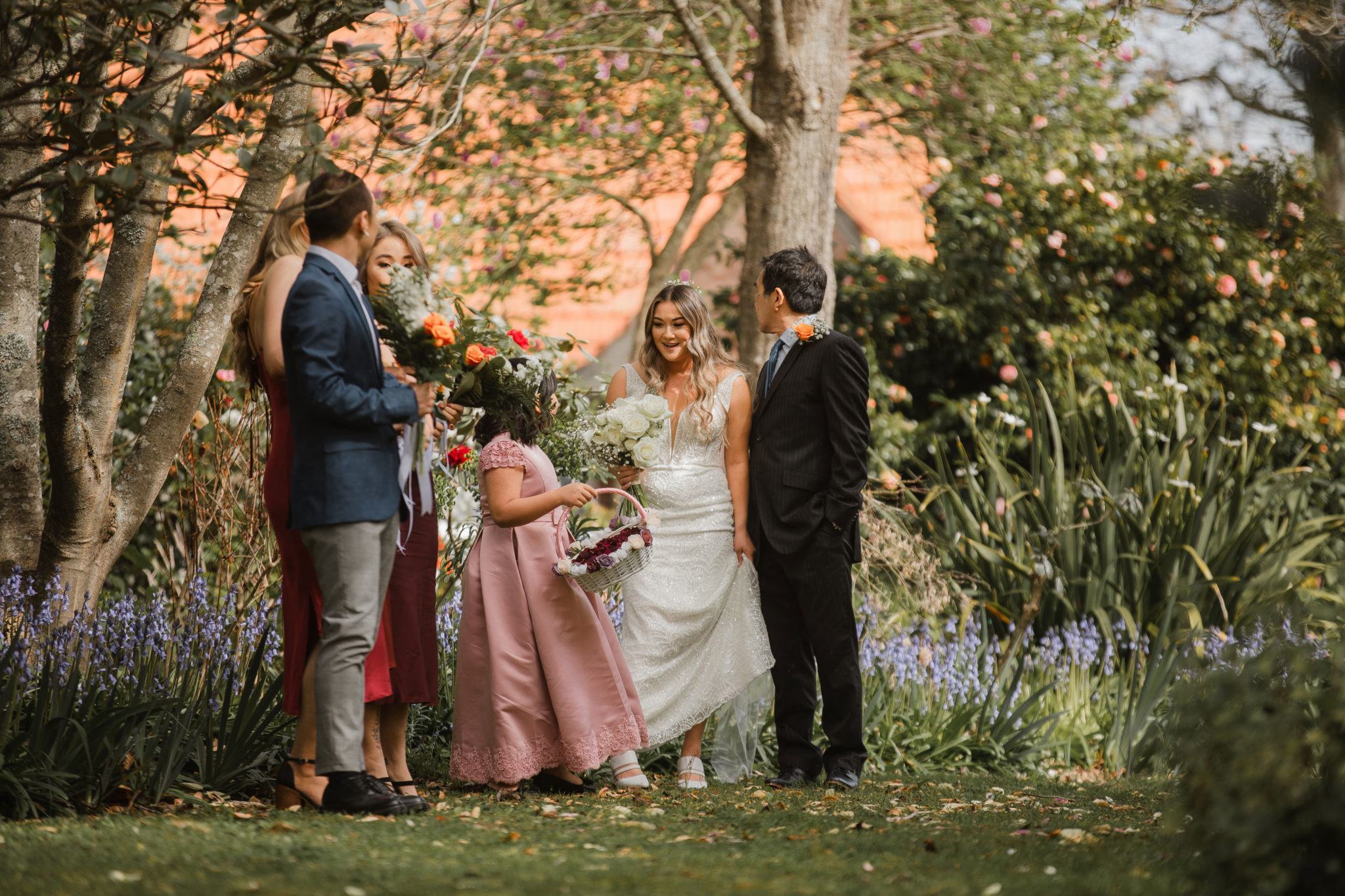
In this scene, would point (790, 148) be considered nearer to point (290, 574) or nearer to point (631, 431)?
point (631, 431)

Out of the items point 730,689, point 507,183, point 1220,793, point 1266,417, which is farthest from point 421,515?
point 1266,417

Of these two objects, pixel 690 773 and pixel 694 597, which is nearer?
pixel 690 773

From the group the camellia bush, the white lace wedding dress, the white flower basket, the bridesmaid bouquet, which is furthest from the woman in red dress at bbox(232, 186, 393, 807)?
the camellia bush

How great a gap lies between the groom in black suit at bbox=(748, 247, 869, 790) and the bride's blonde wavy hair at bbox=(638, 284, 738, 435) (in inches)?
8.1

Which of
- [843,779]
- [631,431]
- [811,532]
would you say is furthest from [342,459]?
[843,779]

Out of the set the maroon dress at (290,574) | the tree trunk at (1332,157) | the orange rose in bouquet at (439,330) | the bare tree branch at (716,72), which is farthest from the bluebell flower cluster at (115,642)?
the tree trunk at (1332,157)

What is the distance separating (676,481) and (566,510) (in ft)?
1.87

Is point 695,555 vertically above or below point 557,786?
above

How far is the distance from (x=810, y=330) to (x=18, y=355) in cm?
275

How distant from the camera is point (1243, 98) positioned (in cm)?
315

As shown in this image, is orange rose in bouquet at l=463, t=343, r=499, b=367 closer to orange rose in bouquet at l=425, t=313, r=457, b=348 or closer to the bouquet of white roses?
orange rose in bouquet at l=425, t=313, r=457, b=348

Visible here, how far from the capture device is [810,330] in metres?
4.38

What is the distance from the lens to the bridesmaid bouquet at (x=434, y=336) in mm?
3268

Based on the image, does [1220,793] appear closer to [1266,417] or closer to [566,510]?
[566,510]
